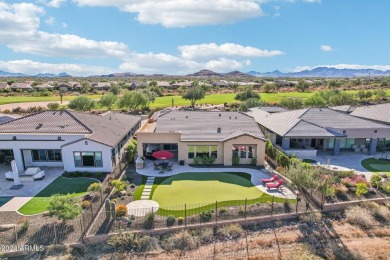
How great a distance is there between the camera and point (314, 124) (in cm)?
3728

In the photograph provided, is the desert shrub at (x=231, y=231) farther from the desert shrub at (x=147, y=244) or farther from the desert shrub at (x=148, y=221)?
the desert shrub at (x=148, y=221)

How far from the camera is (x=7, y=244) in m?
18.0

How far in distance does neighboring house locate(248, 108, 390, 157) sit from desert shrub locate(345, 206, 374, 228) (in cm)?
1242

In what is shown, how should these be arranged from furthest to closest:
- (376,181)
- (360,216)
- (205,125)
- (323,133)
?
1. (205,125)
2. (323,133)
3. (376,181)
4. (360,216)

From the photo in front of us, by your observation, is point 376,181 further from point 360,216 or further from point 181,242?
point 181,242

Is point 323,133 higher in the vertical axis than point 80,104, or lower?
lower

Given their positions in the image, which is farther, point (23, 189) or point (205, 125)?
point (205, 125)

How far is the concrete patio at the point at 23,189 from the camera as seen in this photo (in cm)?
2272

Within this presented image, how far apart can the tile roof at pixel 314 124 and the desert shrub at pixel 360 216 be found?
13.2 metres

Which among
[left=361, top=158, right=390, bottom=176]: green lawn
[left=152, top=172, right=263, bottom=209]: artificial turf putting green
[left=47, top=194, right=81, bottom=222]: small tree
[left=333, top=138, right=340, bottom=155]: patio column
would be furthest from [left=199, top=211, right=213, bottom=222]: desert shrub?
[left=333, top=138, right=340, bottom=155]: patio column

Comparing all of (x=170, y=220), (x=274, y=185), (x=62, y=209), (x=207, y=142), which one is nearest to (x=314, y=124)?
(x=274, y=185)

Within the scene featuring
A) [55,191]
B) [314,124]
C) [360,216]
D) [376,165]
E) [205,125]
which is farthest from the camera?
[314,124]

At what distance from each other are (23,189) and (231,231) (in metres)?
19.1

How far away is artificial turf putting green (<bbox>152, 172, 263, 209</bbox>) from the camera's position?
77.8 feet
